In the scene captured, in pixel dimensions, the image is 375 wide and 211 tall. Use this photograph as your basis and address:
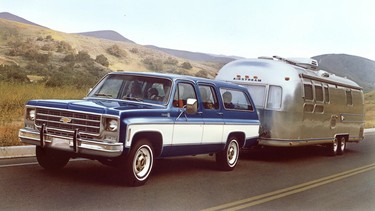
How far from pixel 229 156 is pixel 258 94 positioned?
3.30 metres

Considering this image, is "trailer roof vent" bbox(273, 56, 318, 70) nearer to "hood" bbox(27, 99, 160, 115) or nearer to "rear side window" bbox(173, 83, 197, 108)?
"rear side window" bbox(173, 83, 197, 108)

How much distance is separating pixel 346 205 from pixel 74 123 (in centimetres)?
470

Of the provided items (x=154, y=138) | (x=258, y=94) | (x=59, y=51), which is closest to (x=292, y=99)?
(x=258, y=94)

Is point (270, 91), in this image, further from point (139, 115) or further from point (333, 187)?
point (139, 115)

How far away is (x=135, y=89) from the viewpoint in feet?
33.9

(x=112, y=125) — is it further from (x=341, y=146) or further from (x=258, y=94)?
(x=341, y=146)

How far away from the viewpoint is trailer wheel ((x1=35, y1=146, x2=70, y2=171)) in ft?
32.2

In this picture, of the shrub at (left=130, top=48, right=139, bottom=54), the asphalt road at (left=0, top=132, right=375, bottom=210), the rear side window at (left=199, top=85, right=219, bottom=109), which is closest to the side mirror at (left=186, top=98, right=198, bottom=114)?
the rear side window at (left=199, top=85, right=219, bottom=109)

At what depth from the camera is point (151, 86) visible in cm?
1034

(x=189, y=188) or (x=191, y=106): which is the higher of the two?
(x=191, y=106)


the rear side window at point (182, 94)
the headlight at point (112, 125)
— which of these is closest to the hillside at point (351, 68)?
the rear side window at point (182, 94)

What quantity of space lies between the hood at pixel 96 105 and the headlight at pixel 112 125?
0.43ft

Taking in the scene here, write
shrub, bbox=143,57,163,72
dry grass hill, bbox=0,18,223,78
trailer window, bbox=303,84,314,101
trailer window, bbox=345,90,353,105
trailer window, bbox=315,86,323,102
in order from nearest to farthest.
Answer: trailer window, bbox=303,84,314,101 → trailer window, bbox=315,86,323,102 → trailer window, bbox=345,90,353,105 → dry grass hill, bbox=0,18,223,78 → shrub, bbox=143,57,163,72

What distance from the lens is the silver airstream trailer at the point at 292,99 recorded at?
14.5m
